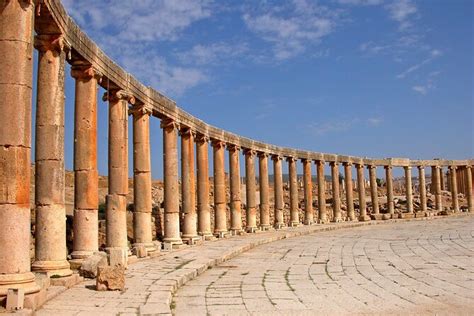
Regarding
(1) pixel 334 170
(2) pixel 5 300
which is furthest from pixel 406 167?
(2) pixel 5 300

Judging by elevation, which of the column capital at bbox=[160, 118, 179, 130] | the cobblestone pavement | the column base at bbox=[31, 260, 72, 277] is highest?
the column capital at bbox=[160, 118, 179, 130]

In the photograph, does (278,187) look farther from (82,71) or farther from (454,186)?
(82,71)

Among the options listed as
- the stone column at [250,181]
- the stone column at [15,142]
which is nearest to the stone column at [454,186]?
the stone column at [250,181]

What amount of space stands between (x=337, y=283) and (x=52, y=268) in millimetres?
6877

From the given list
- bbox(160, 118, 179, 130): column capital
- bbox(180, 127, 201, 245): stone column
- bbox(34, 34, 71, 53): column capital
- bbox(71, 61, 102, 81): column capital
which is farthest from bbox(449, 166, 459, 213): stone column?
bbox(34, 34, 71, 53): column capital

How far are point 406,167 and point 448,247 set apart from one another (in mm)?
29964

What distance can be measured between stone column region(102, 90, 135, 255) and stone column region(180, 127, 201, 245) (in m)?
7.56

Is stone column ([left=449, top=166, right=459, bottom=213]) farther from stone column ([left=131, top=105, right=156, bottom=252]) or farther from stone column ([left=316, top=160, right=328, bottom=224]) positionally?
stone column ([left=131, top=105, right=156, bottom=252])

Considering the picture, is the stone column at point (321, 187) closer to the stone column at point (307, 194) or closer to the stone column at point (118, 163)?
the stone column at point (307, 194)

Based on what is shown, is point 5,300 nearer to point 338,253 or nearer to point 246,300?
point 246,300

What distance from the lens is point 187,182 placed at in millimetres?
26281

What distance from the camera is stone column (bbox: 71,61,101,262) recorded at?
50.1 feet

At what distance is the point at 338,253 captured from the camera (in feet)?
66.7

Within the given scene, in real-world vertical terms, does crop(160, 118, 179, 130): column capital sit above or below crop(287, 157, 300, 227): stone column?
above
